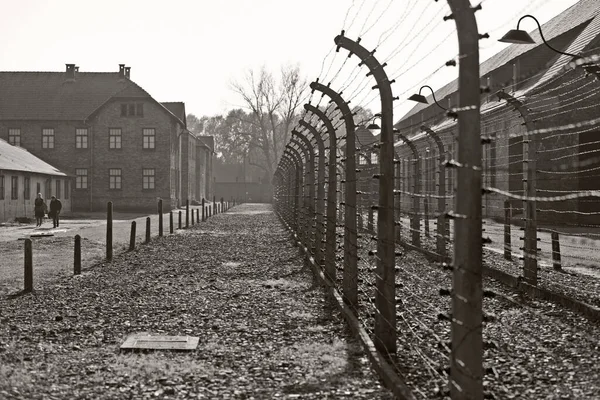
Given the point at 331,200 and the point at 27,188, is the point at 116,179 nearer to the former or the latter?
the point at 27,188

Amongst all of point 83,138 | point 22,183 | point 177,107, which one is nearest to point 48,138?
point 83,138

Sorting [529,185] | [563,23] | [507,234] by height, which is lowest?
[507,234]

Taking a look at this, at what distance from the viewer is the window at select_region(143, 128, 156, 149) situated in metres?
48.8

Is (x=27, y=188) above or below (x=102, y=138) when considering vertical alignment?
below

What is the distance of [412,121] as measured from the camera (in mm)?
50656

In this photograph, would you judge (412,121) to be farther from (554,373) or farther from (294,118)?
(554,373)

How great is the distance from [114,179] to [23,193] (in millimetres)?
14119

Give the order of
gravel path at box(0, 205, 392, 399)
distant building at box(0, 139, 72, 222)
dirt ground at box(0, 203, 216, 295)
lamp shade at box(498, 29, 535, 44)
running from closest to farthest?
gravel path at box(0, 205, 392, 399), lamp shade at box(498, 29, 535, 44), dirt ground at box(0, 203, 216, 295), distant building at box(0, 139, 72, 222)

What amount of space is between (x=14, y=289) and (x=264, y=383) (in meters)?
6.32

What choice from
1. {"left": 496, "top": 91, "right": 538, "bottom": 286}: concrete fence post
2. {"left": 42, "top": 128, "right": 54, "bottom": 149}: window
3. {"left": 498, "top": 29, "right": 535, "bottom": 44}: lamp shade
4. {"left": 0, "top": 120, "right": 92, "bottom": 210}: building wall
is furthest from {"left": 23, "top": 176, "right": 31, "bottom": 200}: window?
{"left": 498, "top": 29, "right": 535, "bottom": 44}: lamp shade

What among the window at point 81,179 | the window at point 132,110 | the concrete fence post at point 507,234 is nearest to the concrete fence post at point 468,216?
the concrete fence post at point 507,234

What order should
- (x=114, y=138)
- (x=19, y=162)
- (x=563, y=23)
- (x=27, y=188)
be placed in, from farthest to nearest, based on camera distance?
(x=114, y=138), (x=19, y=162), (x=27, y=188), (x=563, y=23)

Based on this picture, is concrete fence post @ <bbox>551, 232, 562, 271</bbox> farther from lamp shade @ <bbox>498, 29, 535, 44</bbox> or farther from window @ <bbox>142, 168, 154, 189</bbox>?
window @ <bbox>142, 168, 154, 189</bbox>

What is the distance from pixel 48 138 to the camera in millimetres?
50469
